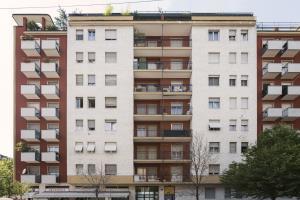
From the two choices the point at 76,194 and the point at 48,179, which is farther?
the point at 48,179

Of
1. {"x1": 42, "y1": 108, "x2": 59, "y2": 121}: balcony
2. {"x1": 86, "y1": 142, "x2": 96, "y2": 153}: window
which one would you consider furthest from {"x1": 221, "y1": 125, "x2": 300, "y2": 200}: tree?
{"x1": 42, "y1": 108, "x2": 59, "y2": 121}: balcony

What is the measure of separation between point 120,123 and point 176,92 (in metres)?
7.27

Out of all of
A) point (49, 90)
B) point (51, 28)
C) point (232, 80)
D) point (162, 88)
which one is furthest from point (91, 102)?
point (232, 80)

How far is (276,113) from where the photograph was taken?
4909 centimetres

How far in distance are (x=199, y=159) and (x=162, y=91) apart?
8878mm

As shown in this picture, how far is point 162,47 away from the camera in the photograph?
50406 mm

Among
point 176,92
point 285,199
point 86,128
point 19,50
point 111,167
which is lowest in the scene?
point 285,199

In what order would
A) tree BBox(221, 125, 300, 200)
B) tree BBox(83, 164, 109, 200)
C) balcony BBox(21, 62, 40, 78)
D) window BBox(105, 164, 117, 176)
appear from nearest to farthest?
1. tree BBox(221, 125, 300, 200)
2. tree BBox(83, 164, 109, 200)
3. window BBox(105, 164, 117, 176)
4. balcony BBox(21, 62, 40, 78)

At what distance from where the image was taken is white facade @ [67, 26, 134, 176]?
1933 inches

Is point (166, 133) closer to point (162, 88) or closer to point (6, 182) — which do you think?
point (162, 88)

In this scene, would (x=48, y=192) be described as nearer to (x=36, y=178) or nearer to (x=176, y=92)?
(x=36, y=178)

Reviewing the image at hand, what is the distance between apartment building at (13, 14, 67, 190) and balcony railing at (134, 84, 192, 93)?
8713 mm

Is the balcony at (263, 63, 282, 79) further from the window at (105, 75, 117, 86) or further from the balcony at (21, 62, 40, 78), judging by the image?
the balcony at (21, 62, 40, 78)

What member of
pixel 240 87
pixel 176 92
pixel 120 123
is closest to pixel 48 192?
pixel 120 123
